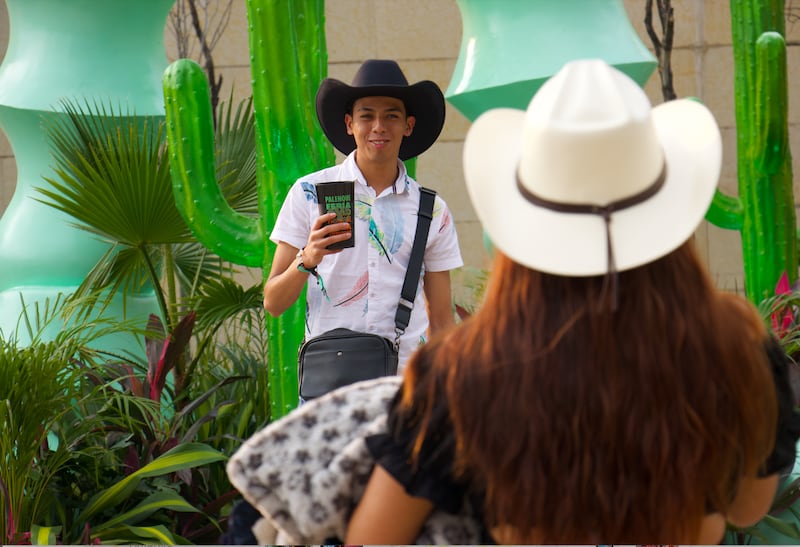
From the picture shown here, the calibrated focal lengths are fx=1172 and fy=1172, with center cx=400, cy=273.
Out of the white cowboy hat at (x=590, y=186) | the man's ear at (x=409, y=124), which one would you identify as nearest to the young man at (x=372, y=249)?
the man's ear at (x=409, y=124)

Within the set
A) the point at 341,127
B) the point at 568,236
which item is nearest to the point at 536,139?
the point at 568,236

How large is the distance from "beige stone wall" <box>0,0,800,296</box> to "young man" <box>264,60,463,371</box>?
4.96 metres

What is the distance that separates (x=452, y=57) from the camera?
27.1ft

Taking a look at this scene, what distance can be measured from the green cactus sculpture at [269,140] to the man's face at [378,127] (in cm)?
69

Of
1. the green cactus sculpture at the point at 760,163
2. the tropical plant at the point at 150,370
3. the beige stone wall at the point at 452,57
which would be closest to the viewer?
the tropical plant at the point at 150,370

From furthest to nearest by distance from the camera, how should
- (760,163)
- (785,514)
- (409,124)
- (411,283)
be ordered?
(760,163)
(785,514)
(409,124)
(411,283)

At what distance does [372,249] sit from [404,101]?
506mm

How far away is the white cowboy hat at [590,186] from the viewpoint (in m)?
1.59

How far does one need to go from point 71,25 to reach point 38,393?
242 cm

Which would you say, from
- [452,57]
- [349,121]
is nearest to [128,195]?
[349,121]

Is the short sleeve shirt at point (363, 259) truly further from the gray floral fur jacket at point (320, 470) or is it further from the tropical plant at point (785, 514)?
the gray floral fur jacket at point (320, 470)

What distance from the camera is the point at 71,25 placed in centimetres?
548

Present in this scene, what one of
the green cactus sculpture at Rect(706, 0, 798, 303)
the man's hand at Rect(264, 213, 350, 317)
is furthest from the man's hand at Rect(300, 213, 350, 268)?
the green cactus sculpture at Rect(706, 0, 798, 303)

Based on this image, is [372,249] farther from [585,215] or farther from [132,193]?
[132,193]
